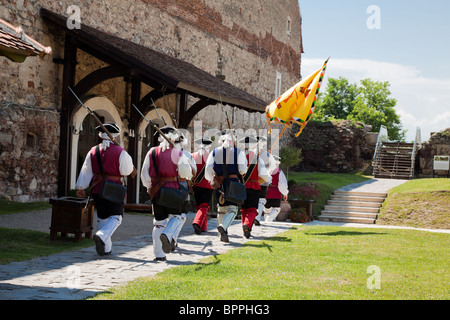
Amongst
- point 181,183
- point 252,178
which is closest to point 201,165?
point 252,178

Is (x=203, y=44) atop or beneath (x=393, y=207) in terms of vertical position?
atop

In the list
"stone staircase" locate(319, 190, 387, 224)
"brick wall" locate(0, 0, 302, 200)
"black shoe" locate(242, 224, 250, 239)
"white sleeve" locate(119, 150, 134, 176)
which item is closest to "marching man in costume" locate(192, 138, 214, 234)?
"black shoe" locate(242, 224, 250, 239)

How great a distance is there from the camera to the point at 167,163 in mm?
7973

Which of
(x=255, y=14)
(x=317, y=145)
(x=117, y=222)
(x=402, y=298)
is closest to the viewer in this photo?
(x=402, y=298)

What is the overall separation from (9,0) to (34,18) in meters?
0.74

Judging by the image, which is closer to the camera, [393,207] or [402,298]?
[402,298]

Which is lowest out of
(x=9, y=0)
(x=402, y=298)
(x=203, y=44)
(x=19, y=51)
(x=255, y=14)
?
(x=402, y=298)

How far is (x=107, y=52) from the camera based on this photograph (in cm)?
1239

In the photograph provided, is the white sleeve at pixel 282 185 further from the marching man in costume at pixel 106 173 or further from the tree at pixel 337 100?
the tree at pixel 337 100

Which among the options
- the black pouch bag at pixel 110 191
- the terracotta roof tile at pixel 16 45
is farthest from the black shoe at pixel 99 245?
the terracotta roof tile at pixel 16 45

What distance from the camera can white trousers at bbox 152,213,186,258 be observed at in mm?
7512

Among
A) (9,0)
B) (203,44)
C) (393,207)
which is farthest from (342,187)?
(9,0)

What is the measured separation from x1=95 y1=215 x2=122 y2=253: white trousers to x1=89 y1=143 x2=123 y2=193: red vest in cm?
44

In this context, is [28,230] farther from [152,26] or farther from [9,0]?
[152,26]
